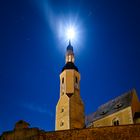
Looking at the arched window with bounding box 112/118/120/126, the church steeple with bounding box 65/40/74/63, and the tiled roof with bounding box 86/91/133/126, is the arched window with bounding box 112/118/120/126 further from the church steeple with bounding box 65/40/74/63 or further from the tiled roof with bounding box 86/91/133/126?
the church steeple with bounding box 65/40/74/63

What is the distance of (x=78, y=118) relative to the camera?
3841cm

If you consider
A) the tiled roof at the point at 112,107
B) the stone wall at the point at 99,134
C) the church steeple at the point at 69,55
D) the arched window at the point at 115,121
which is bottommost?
the stone wall at the point at 99,134

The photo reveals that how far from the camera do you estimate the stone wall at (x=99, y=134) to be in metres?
23.1

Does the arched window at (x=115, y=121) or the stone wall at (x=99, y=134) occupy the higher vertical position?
the arched window at (x=115, y=121)

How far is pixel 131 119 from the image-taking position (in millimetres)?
→ 33562

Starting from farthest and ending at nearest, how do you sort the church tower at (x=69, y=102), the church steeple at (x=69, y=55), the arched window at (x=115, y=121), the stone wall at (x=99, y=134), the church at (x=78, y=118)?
the church steeple at (x=69, y=55) < the church tower at (x=69, y=102) < the arched window at (x=115, y=121) < the church at (x=78, y=118) < the stone wall at (x=99, y=134)

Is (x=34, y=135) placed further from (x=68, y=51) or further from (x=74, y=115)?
(x=68, y=51)

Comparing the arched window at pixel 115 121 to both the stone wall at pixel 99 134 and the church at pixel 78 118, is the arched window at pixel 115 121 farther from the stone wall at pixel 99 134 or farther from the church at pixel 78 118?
the stone wall at pixel 99 134

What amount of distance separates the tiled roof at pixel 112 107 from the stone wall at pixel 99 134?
11788mm

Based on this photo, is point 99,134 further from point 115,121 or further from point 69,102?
point 69,102

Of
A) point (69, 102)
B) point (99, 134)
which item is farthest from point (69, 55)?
point (99, 134)

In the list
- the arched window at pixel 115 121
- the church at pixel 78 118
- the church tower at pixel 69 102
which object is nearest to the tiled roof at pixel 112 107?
the church at pixel 78 118

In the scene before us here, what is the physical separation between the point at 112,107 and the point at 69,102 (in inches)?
236

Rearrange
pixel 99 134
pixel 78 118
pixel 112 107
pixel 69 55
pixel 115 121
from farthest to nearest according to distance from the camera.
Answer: pixel 69 55
pixel 78 118
pixel 112 107
pixel 115 121
pixel 99 134
